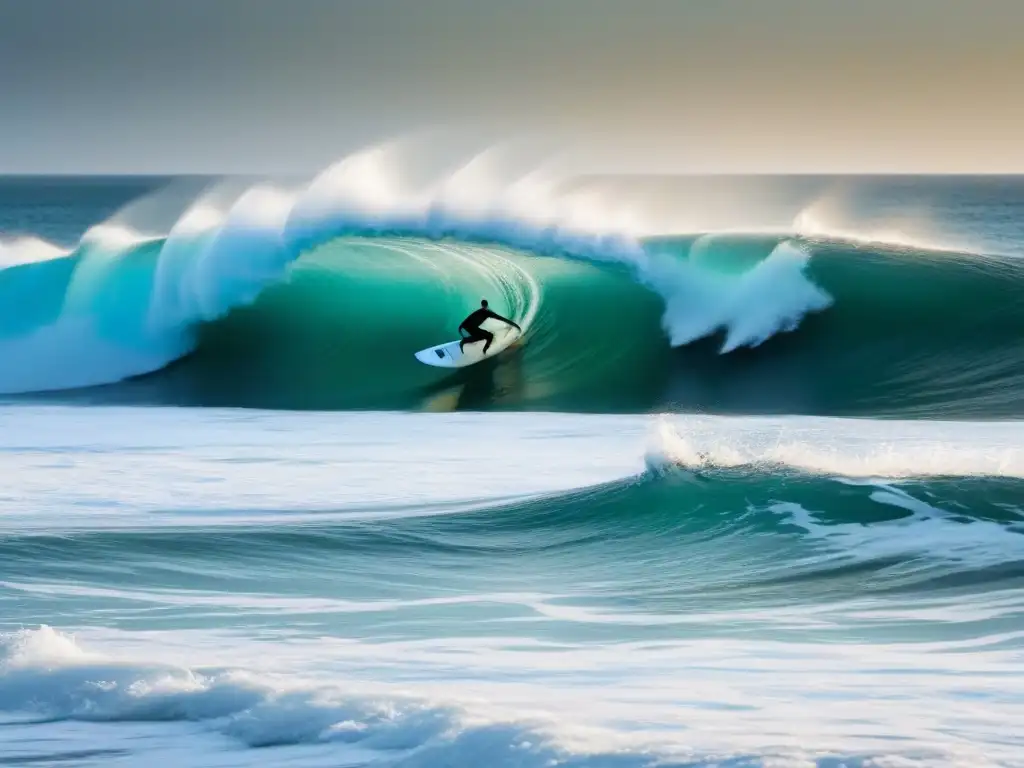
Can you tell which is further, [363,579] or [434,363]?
[434,363]

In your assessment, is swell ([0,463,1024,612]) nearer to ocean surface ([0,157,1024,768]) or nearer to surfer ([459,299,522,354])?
ocean surface ([0,157,1024,768])

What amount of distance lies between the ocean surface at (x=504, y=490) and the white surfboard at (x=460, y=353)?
18 centimetres

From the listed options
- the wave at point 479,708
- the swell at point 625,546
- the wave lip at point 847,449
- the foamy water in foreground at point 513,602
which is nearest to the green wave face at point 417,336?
the wave lip at point 847,449

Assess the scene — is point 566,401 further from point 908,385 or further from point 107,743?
point 107,743

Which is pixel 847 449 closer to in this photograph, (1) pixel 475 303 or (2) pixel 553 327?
(2) pixel 553 327

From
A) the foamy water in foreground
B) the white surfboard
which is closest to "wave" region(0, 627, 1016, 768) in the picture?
the foamy water in foreground

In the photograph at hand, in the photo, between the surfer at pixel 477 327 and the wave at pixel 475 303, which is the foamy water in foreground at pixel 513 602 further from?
the wave at pixel 475 303

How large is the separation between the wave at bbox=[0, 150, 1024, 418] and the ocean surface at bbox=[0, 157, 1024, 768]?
1.9 inches

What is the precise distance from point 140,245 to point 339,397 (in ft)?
18.1

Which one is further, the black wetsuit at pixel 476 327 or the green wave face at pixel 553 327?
the black wetsuit at pixel 476 327

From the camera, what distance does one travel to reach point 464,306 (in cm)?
1725

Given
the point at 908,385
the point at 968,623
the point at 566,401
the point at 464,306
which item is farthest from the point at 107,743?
the point at 464,306

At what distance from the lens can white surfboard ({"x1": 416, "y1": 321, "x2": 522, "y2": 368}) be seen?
15.0 metres

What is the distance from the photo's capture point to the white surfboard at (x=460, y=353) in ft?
49.1
